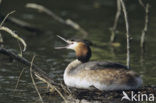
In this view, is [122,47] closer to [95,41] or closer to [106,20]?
[95,41]

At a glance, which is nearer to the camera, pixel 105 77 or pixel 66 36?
pixel 105 77

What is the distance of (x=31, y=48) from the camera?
17062 mm

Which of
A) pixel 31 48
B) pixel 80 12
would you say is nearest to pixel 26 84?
pixel 31 48

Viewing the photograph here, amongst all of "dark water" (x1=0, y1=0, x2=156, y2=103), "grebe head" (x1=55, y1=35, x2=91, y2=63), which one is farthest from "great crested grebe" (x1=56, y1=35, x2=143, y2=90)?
"dark water" (x1=0, y1=0, x2=156, y2=103)

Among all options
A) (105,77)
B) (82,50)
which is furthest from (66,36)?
(105,77)

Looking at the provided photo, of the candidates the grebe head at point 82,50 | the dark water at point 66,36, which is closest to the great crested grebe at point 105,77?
the grebe head at point 82,50

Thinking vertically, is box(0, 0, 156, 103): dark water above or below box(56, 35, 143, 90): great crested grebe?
above

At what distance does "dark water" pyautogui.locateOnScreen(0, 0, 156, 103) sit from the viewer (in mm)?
13273

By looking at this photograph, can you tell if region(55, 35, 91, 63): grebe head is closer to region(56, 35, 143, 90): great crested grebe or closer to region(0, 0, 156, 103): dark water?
region(56, 35, 143, 90): great crested grebe

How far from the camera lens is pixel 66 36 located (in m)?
18.8

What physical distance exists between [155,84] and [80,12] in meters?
9.98

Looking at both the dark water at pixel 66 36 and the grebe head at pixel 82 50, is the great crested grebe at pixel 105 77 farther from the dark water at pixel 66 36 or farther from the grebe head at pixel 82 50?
the dark water at pixel 66 36

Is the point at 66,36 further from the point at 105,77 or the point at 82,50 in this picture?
the point at 105,77

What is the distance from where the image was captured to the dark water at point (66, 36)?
43.5 ft
